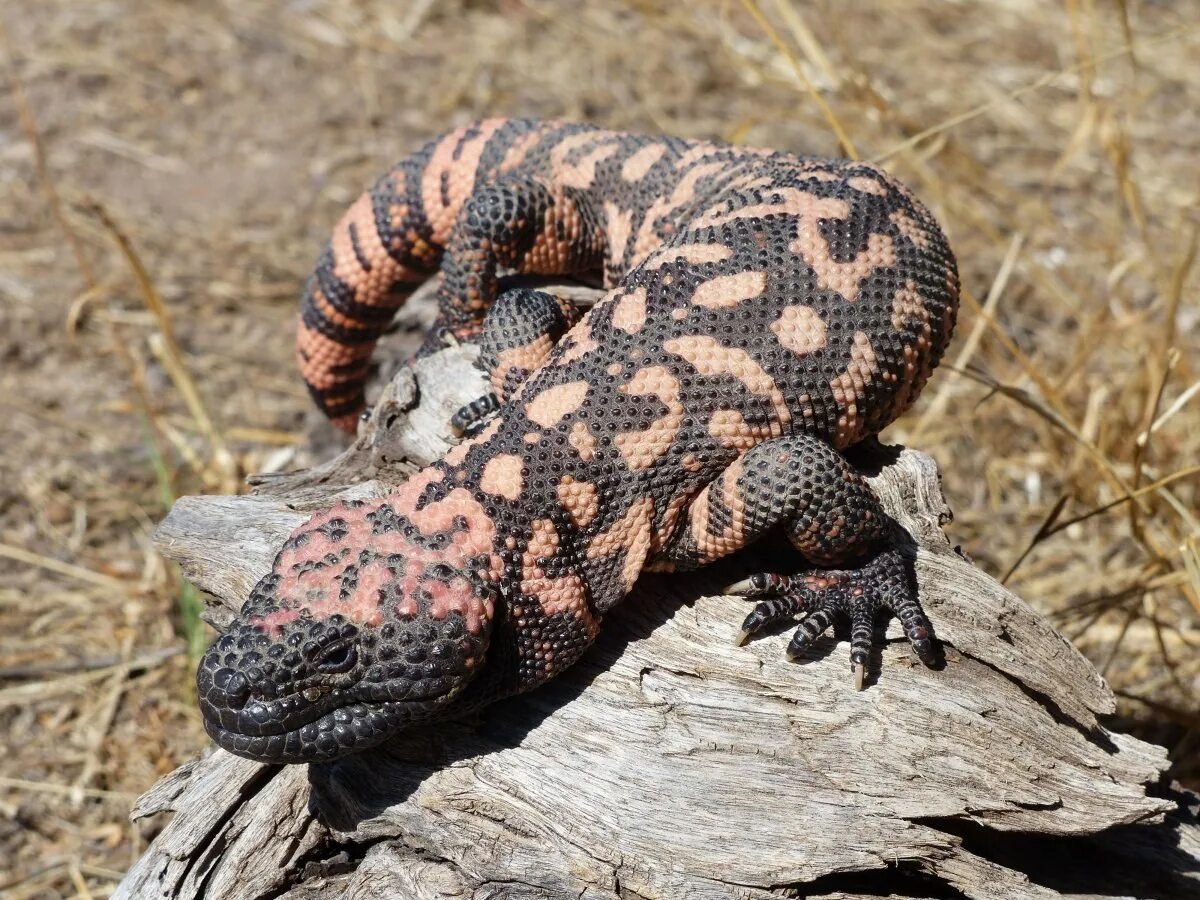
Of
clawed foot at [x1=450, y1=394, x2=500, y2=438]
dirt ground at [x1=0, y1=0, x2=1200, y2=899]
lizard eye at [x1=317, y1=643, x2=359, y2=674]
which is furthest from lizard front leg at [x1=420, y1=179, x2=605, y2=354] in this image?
lizard eye at [x1=317, y1=643, x2=359, y2=674]

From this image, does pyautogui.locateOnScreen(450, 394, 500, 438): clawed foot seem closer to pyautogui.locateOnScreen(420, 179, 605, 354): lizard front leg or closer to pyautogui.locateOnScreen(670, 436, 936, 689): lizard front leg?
pyautogui.locateOnScreen(420, 179, 605, 354): lizard front leg

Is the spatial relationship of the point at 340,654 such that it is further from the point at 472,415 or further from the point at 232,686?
the point at 472,415

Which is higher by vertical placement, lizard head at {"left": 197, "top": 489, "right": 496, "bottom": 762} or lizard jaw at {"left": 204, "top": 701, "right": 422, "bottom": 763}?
lizard head at {"left": 197, "top": 489, "right": 496, "bottom": 762}

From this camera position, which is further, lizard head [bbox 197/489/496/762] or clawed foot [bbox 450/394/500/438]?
clawed foot [bbox 450/394/500/438]

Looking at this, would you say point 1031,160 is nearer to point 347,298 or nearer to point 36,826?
point 347,298

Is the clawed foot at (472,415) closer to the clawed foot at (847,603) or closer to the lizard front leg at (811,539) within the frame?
the lizard front leg at (811,539)

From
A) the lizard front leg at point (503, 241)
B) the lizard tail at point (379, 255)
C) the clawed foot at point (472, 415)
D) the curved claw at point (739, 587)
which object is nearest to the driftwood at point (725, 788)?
the curved claw at point (739, 587)
